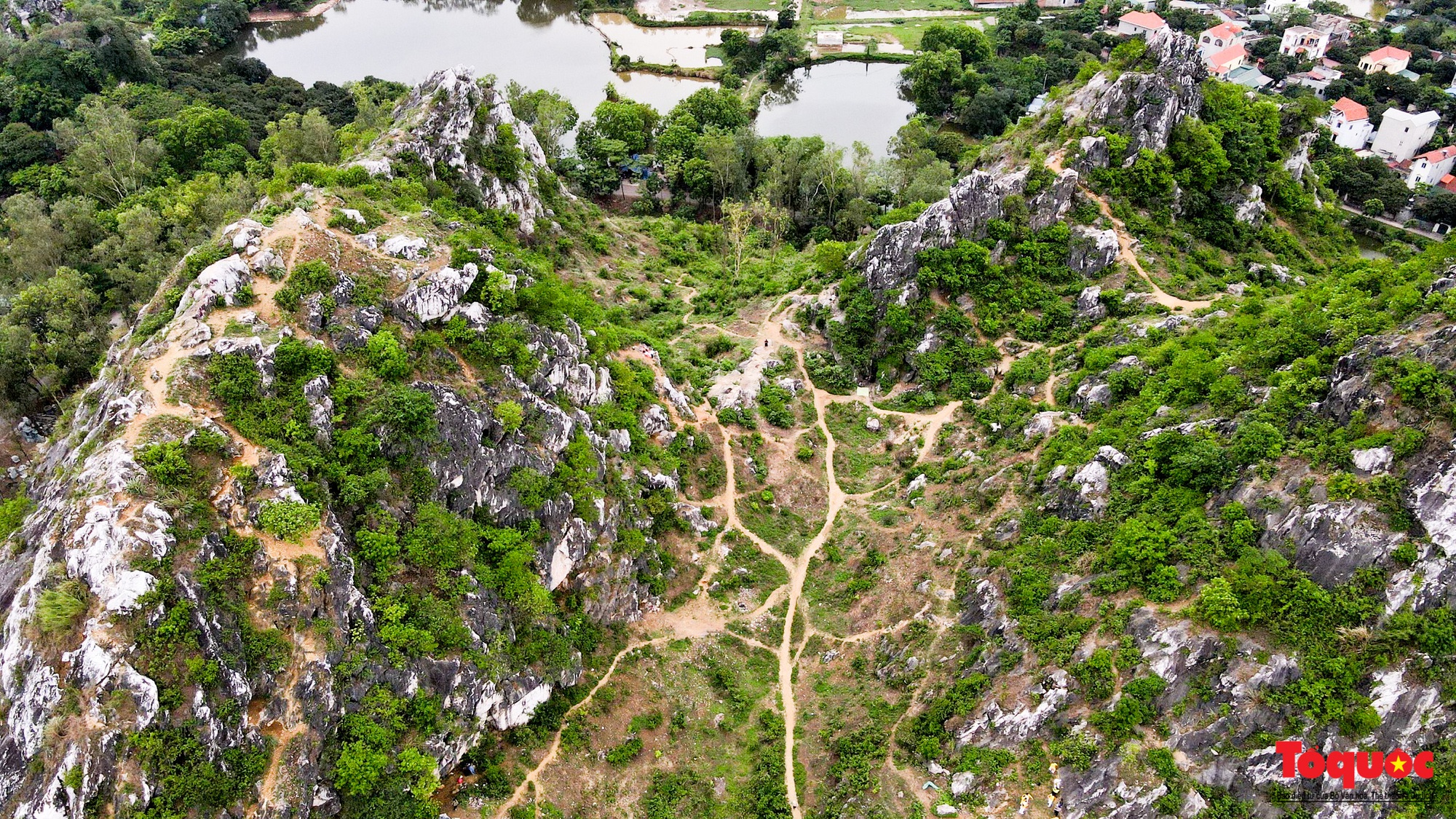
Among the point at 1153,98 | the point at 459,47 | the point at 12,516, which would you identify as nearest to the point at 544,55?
the point at 459,47

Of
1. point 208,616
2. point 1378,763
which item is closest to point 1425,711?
point 1378,763

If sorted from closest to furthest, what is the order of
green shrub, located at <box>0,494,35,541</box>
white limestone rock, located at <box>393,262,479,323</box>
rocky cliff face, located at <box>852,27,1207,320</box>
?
green shrub, located at <box>0,494,35,541</box>
white limestone rock, located at <box>393,262,479,323</box>
rocky cliff face, located at <box>852,27,1207,320</box>

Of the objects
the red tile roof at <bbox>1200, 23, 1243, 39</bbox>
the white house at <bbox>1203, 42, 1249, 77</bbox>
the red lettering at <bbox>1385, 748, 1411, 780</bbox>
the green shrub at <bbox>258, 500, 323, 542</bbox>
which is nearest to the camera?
the red lettering at <bbox>1385, 748, 1411, 780</bbox>

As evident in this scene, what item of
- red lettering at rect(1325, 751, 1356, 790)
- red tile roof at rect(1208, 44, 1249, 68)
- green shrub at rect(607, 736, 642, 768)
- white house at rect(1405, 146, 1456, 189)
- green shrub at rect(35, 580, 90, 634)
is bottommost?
green shrub at rect(607, 736, 642, 768)

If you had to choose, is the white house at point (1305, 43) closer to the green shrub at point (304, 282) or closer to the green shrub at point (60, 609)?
the green shrub at point (304, 282)

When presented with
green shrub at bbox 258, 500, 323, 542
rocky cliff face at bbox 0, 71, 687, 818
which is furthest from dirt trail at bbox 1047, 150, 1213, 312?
green shrub at bbox 258, 500, 323, 542

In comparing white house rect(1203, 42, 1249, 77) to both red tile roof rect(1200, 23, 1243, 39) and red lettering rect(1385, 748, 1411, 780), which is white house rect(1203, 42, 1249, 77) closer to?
red tile roof rect(1200, 23, 1243, 39)

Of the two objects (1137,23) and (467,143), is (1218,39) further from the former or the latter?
(467,143)

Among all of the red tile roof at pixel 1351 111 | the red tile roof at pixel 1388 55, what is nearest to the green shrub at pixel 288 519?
the red tile roof at pixel 1351 111
